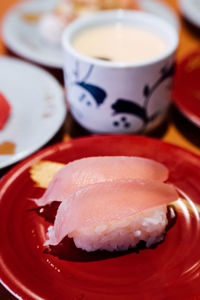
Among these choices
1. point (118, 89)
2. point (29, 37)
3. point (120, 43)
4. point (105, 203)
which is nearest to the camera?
point (105, 203)

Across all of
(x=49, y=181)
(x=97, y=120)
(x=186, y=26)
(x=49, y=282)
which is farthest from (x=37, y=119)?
(x=186, y=26)

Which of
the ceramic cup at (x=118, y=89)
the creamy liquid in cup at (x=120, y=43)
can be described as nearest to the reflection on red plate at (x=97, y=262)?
the ceramic cup at (x=118, y=89)

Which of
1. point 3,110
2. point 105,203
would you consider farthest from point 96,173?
point 3,110

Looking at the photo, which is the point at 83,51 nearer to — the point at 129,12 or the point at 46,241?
the point at 129,12

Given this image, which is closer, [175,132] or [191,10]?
[175,132]

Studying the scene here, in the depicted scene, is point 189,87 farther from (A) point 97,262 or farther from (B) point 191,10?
(A) point 97,262

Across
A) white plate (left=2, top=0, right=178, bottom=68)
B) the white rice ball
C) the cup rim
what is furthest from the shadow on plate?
white plate (left=2, top=0, right=178, bottom=68)
